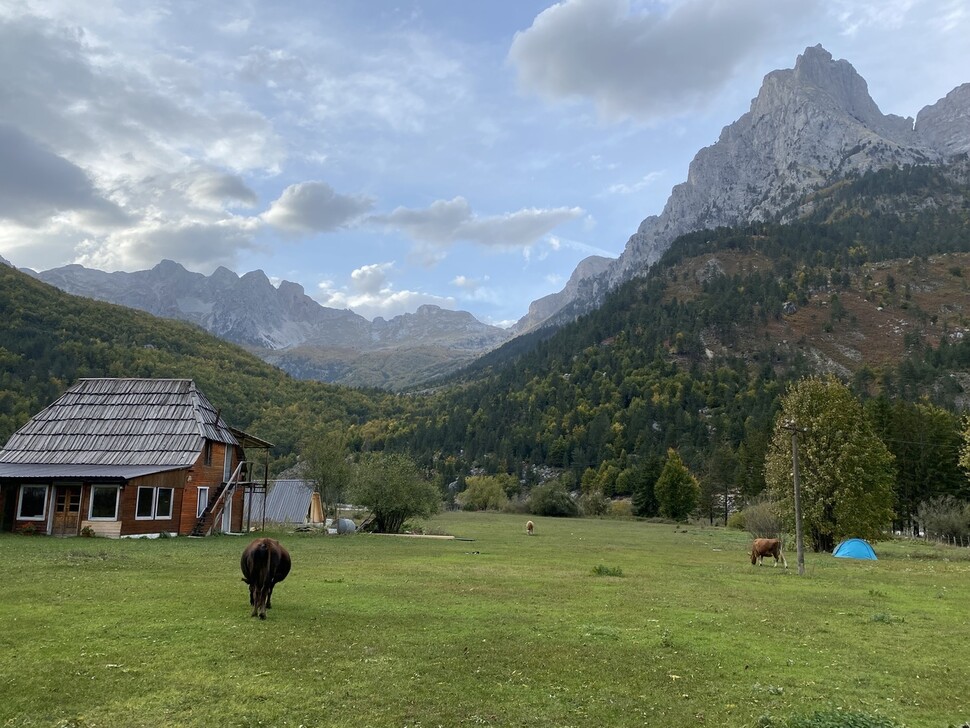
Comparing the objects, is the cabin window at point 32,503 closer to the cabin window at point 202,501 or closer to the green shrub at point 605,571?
the cabin window at point 202,501

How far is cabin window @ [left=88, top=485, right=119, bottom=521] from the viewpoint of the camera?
125 feet

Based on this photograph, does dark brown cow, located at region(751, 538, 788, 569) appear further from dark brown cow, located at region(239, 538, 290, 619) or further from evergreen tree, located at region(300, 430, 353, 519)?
evergreen tree, located at region(300, 430, 353, 519)

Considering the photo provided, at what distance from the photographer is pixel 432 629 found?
1442cm

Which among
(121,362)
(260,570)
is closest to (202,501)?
(260,570)

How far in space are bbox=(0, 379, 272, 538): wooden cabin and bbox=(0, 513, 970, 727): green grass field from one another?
1425 centimetres

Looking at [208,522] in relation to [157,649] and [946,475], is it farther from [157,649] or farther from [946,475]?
[946,475]

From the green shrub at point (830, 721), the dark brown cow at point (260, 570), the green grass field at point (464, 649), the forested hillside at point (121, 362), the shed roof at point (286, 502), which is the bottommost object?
the shed roof at point (286, 502)

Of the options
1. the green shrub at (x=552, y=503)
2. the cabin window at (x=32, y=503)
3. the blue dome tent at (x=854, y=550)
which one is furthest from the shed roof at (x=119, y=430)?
the green shrub at (x=552, y=503)

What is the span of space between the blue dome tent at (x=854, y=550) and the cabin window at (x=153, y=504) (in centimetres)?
4306

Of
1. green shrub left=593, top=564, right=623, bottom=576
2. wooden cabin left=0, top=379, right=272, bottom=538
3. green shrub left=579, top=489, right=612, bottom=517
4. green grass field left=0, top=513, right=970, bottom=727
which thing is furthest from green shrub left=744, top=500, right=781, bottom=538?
green shrub left=579, top=489, right=612, bottom=517

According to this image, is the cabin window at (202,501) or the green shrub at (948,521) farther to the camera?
the green shrub at (948,521)

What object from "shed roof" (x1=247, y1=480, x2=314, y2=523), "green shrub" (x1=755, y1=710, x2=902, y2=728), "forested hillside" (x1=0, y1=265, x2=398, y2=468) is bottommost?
"shed roof" (x1=247, y1=480, x2=314, y2=523)

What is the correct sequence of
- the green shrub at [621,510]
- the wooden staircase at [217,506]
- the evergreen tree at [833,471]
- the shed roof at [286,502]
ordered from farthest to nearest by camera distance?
the green shrub at [621,510], the shed roof at [286,502], the wooden staircase at [217,506], the evergreen tree at [833,471]

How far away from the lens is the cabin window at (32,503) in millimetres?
37656
